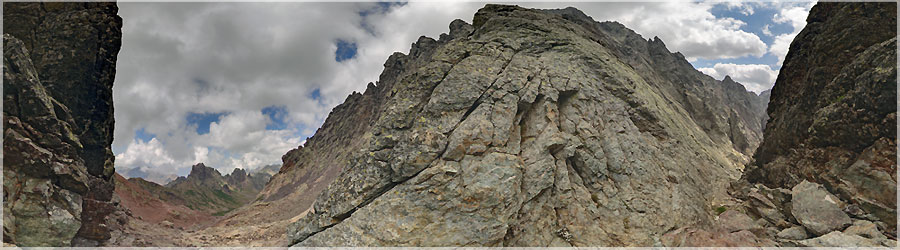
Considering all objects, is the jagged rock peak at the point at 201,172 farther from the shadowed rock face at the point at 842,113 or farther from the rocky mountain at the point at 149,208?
the shadowed rock face at the point at 842,113

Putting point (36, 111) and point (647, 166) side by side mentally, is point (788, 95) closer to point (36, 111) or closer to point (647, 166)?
point (647, 166)

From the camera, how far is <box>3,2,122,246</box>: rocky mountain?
18344 millimetres

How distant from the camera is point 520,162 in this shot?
18.7 meters

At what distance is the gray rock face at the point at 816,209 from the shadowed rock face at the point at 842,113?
21.0 inches

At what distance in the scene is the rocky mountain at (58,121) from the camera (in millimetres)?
18344

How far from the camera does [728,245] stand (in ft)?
49.8

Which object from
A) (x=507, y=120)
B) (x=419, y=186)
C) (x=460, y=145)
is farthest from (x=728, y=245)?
(x=419, y=186)

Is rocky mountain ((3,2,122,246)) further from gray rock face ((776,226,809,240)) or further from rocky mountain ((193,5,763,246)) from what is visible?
gray rock face ((776,226,809,240))

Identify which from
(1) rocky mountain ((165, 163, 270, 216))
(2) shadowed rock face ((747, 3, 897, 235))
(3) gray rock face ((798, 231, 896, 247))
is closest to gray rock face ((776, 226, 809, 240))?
(3) gray rock face ((798, 231, 896, 247))

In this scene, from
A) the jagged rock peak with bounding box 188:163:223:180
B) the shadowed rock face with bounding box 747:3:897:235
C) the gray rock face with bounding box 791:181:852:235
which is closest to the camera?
the shadowed rock face with bounding box 747:3:897:235

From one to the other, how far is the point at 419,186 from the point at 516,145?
6187 millimetres

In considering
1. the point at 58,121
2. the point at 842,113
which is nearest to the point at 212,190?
the point at 58,121

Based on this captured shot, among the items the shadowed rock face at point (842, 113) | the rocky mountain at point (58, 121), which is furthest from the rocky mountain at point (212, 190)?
the shadowed rock face at point (842, 113)

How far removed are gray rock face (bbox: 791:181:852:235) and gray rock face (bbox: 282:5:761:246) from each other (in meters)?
4.13
